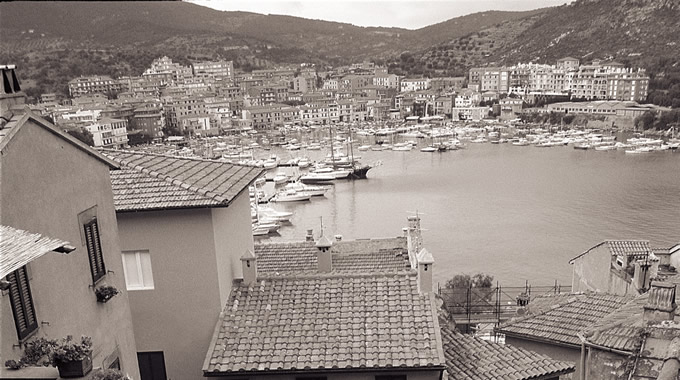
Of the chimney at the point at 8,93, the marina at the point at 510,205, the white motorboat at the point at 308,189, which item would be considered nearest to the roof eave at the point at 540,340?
the chimney at the point at 8,93

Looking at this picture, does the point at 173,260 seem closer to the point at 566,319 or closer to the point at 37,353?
the point at 37,353

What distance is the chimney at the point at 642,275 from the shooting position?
13.9 meters

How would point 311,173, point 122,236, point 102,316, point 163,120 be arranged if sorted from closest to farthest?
point 102,316, point 122,236, point 311,173, point 163,120

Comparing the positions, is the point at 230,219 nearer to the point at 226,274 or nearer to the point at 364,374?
the point at 226,274

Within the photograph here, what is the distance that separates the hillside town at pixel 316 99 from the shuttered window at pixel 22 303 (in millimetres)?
93070

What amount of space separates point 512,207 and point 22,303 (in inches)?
2116

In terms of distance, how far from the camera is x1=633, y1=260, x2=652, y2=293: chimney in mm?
13945

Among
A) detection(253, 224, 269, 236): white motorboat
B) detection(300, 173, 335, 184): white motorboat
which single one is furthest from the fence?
detection(300, 173, 335, 184): white motorboat

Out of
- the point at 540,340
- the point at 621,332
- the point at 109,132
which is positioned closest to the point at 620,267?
the point at 540,340

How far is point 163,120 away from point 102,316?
118 meters

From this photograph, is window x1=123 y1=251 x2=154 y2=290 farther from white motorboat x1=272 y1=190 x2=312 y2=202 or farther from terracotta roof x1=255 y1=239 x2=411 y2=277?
white motorboat x1=272 y1=190 x2=312 y2=202

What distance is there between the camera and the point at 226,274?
360 inches

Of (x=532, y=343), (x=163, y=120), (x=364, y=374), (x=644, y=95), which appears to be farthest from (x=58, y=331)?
(x=644, y=95)

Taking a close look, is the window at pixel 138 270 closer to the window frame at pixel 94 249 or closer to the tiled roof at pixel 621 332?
the window frame at pixel 94 249
